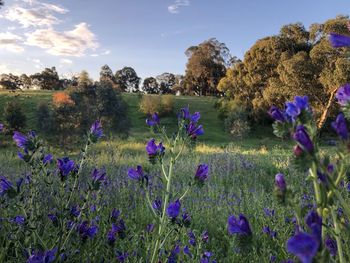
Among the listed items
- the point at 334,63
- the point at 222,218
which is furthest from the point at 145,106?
the point at 222,218

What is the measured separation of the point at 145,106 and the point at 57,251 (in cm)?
3806

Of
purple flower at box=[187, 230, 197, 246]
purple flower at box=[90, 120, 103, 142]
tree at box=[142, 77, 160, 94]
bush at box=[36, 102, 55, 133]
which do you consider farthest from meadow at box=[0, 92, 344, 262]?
tree at box=[142, 77, 160, 94]

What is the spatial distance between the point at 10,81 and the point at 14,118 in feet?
147

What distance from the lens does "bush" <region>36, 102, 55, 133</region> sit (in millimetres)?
19547

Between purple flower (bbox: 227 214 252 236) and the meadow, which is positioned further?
the meadow

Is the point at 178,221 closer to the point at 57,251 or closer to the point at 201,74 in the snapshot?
the point at 57,251

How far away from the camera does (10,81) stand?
68.3 meters

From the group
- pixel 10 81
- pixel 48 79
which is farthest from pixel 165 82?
pixel 10 81

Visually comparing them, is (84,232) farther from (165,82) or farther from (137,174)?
(165,82)

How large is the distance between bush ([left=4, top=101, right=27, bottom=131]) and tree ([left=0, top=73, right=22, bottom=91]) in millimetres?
38209

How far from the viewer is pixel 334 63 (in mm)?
22703

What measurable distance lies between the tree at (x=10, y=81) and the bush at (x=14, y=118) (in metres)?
38.2

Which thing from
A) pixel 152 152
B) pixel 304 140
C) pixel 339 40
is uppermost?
pixel 339 40

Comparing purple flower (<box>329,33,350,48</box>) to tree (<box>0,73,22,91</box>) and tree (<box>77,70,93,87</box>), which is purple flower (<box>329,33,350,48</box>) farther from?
tree (<box>0,73,22,91</box>)
